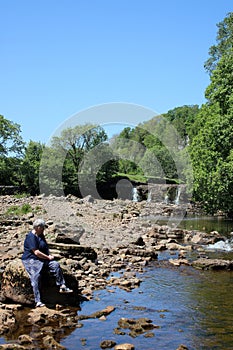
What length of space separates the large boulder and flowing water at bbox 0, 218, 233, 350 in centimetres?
78

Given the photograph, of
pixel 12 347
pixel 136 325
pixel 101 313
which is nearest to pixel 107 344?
pixel 136 325

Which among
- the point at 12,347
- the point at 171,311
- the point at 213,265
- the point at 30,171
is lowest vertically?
the point at 12,347

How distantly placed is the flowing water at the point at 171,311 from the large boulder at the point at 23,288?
78cm

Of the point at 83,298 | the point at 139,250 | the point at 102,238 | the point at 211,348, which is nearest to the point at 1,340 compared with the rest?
the point at 83,298

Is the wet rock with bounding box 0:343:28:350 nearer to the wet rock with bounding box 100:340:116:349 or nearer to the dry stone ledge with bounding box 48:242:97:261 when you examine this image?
the wet rock with bounding box 100:340:116:349

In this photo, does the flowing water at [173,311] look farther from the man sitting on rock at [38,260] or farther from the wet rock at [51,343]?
the man sitting on rock at [38,260]

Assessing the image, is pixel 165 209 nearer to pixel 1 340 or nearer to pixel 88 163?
pixel 88 163

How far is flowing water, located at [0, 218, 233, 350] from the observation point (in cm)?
912

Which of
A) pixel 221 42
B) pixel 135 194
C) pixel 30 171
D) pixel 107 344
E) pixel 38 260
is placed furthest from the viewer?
pixel 135 194

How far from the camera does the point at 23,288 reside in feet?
36.2

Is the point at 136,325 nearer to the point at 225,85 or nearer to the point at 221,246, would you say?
the point at 221,246

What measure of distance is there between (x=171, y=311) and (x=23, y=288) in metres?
4.02

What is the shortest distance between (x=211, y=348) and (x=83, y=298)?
4.41 meters

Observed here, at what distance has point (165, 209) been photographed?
48.0 m
